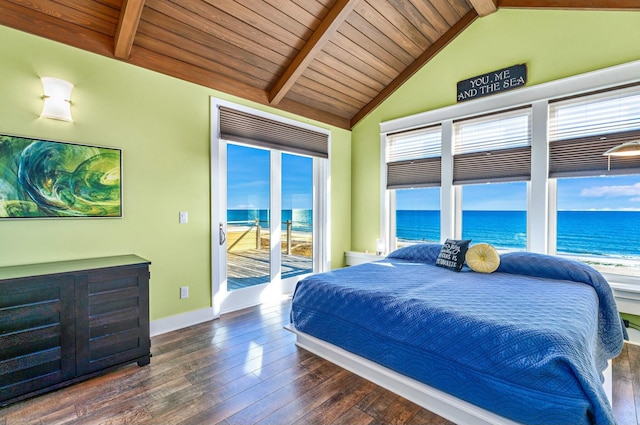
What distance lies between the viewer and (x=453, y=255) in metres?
3.16

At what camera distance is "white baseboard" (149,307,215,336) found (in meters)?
3.00

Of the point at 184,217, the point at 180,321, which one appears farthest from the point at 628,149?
the point at 180,321

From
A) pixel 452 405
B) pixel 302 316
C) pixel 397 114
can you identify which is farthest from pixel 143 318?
pixel 397 114

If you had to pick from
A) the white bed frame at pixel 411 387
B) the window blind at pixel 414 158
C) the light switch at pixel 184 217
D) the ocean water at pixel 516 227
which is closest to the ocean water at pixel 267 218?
the ocean water at pixel 516 227

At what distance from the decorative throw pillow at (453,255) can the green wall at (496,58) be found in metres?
1.56

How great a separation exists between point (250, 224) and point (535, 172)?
335 cm

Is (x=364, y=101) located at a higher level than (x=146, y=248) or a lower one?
higher

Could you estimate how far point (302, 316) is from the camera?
106 inches

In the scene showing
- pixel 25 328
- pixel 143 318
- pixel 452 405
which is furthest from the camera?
pixel 143 318

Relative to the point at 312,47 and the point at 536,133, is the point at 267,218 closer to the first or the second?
the point at 312,47

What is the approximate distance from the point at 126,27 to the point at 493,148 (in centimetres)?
395

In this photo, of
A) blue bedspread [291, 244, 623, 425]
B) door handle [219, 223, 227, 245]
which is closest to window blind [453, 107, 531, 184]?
blue bedspread [291, 244, 623, 425]

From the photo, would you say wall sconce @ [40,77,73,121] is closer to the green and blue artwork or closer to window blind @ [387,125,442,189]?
the green and blue artwork

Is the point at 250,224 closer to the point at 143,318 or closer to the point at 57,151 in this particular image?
the point at 143,318
